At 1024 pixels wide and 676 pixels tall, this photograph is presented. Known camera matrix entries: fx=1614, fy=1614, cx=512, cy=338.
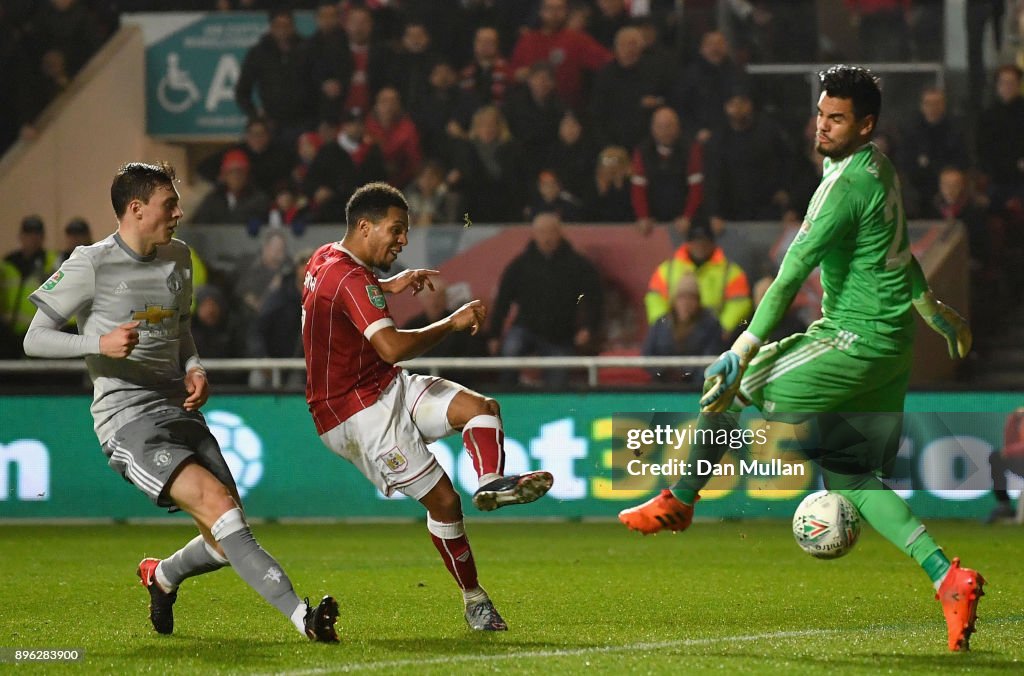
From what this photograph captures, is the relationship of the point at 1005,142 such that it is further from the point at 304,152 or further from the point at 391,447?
the point at 391,447

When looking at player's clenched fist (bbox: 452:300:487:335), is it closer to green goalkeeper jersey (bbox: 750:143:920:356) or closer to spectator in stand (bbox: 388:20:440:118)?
green goalkeeper jersey (bbox: 750:143:920:356)

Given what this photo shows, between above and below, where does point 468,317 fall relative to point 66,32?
below

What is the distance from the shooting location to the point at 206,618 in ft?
22.5

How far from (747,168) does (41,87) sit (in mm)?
7037

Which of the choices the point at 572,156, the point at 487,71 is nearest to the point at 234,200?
the point at 487,71

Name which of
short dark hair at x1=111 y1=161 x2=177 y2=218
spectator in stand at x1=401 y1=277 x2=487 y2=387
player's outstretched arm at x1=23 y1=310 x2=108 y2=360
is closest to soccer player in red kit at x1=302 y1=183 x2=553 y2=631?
short dark hair at x1=111 y1=161 x2=177 y2=218

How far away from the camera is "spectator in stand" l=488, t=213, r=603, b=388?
41.6 feet

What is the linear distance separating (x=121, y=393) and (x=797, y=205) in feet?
28.8

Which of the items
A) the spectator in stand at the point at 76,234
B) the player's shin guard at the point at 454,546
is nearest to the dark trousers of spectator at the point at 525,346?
the spectator in stand at the point at 76,234

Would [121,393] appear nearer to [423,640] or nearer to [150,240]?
[150,240]

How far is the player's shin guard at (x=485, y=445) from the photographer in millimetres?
5867

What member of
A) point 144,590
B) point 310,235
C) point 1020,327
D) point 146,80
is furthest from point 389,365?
point 146,80

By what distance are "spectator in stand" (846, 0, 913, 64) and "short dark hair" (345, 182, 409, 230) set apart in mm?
9711

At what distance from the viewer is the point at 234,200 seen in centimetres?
1446
